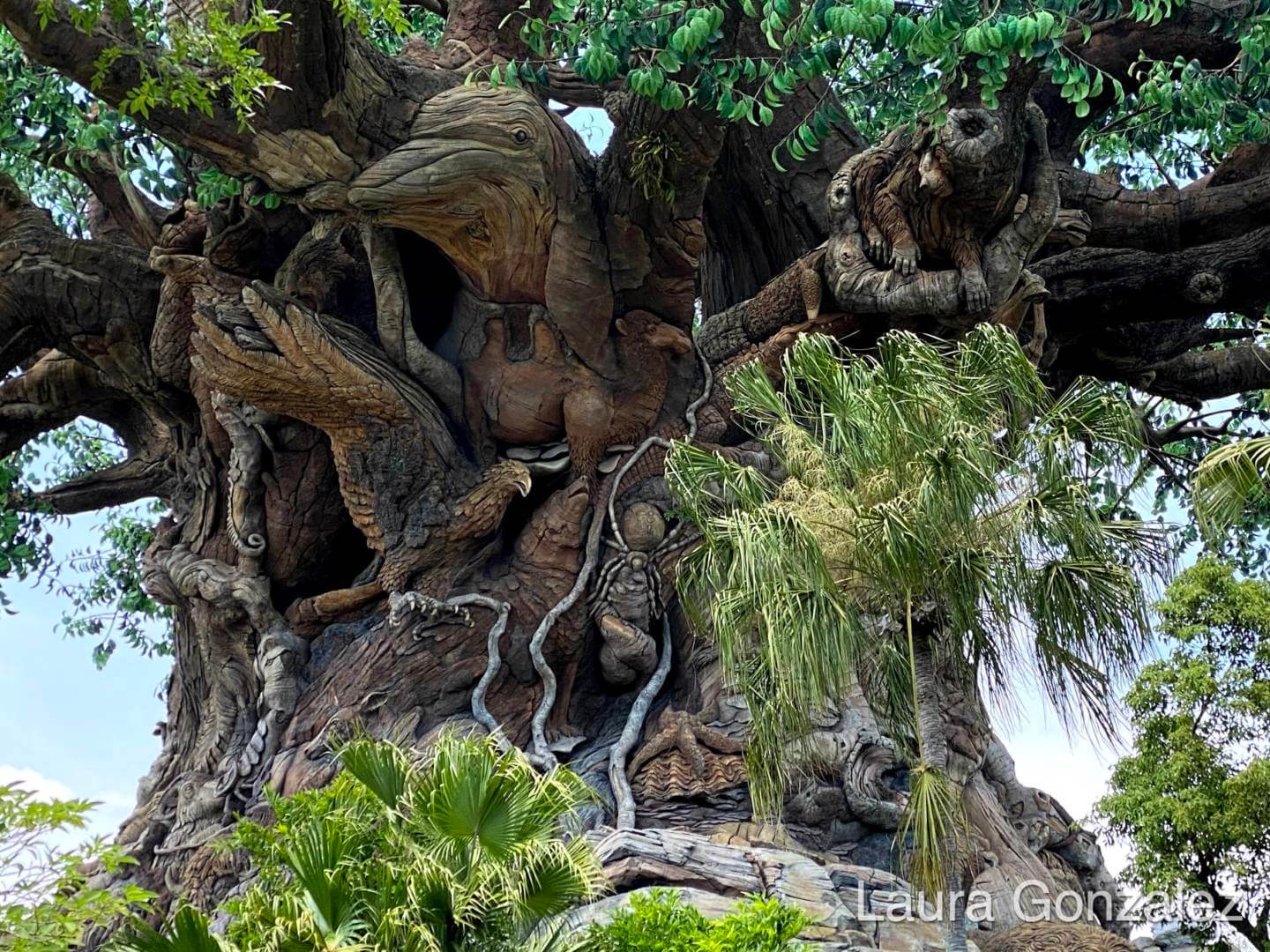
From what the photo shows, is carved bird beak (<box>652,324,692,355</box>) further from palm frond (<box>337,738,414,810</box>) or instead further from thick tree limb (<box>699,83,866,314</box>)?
palm frond (<box>337,738,414,810</box>)

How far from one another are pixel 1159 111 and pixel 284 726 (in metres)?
6.64

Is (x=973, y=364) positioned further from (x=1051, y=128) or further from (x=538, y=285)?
(x=1051, y=128)

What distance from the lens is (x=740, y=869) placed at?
248 inches

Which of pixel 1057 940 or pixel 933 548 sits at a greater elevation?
pixel 933 548

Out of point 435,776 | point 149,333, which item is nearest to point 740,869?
point 435,776

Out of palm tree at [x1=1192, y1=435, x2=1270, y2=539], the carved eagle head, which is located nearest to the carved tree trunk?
the carved eagle head

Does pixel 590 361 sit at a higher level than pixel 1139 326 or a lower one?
lower

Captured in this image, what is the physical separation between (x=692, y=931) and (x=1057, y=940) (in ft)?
6.86

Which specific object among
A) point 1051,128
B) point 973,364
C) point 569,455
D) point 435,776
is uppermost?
point 1051,128

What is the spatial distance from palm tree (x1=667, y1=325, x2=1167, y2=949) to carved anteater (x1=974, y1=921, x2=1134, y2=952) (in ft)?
1.40

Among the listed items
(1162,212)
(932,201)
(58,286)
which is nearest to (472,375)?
(58,286)

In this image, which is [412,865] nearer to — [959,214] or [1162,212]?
→ [959,214]

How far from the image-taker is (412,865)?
15.0ft

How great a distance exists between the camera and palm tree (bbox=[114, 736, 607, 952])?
4.46 m
